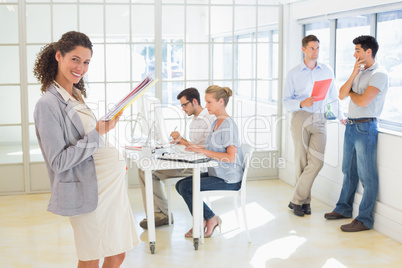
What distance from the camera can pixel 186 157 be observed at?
3949mm

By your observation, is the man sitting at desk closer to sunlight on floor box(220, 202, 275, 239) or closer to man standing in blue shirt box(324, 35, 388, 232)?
sunlight on floor box(220, 202, 275, 239)

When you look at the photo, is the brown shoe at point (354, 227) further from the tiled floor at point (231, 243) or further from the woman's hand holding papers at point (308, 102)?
the woman's hand holding papers at point (308, 102)

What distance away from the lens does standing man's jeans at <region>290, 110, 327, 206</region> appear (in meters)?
5.01

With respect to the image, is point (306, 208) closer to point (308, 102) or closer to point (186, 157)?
point (308, 102)

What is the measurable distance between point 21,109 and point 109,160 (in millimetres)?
3859

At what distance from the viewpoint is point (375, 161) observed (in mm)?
4496

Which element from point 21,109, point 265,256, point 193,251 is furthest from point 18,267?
point 21,109

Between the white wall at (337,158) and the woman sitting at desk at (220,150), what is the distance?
126cm

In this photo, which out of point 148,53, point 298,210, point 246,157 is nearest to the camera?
point 246,157

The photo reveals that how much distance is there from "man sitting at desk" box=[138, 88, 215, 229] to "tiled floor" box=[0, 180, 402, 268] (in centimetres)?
17

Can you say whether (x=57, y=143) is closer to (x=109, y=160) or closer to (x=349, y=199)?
(x=109, y=160)

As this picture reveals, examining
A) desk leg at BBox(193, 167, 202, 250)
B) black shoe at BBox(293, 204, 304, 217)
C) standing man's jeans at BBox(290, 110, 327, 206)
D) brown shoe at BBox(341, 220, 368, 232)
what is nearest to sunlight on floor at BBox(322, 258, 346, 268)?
brown shoe at BBox(341, 220, 368, 232)

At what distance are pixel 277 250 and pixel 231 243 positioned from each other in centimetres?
39

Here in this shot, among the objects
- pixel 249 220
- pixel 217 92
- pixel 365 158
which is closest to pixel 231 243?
pixel 249 220
